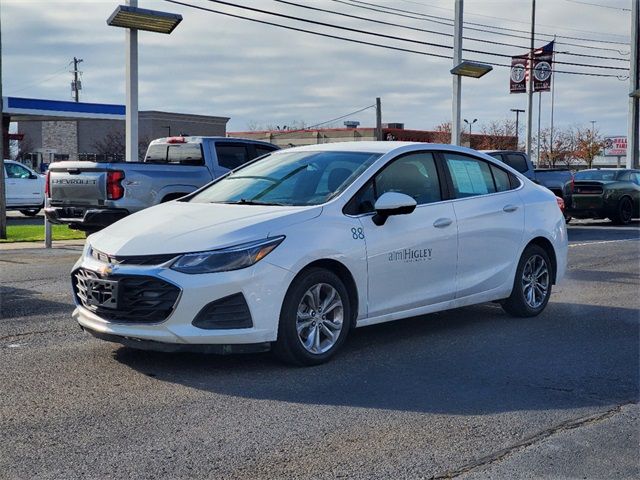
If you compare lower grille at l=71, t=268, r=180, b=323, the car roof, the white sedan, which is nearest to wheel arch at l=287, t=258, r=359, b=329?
the white sedan

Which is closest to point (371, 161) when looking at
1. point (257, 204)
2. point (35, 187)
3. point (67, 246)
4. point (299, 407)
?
point (257, 204)

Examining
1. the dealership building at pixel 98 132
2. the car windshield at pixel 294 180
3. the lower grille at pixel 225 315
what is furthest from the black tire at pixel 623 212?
the dealership building at pixel 98 132

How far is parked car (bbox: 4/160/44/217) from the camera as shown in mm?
26391

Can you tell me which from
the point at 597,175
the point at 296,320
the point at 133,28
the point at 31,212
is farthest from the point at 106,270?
the point at 31,212

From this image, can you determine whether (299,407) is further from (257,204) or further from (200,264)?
(257,204)

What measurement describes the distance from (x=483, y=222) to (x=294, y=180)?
6.17ft

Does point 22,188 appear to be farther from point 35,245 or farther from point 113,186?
point 113,186

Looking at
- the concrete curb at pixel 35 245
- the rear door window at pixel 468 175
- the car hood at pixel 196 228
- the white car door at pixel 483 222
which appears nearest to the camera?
the car hood at pixel 196 228

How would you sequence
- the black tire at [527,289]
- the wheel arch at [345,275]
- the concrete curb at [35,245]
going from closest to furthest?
the wheel arch at [345,275]
the black tire at [527,289]
the concrete curb at [35,245]

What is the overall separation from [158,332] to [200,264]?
21.6 inches

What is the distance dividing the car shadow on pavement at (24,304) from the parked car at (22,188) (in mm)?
17224

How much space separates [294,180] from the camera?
7195 mm

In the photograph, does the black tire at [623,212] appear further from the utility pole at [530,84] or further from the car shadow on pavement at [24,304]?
the car shadow on pavement at [24,304]

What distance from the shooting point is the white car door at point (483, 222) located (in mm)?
7703
